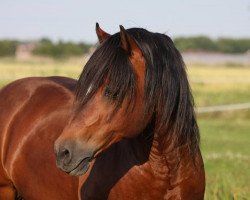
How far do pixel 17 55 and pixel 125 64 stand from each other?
78.4m

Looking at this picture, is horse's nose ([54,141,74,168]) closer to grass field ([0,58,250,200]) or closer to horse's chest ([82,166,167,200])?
horse's chest ([82,166,167,200])

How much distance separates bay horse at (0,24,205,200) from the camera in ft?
10.8

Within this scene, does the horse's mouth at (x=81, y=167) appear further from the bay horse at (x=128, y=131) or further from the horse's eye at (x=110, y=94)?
the horse's eye at (x=110, y=94)

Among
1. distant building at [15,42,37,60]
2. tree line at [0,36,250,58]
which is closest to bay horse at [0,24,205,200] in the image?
tree line at [0,36,250,58]

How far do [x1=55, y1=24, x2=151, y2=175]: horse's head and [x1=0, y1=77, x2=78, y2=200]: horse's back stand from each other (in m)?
0.99

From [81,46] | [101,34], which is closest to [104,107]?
[101,34]

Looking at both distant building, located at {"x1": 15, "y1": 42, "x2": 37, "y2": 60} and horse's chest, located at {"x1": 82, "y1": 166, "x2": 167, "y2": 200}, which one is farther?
distant building, located at {"x1": 15, "y1": 42, "x2": 37, "y2": 60}

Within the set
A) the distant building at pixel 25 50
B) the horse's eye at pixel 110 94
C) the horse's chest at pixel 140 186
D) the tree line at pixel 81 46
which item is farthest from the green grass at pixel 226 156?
the distant building at pixel 25 50

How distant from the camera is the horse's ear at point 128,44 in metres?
3.35

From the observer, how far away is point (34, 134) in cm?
493

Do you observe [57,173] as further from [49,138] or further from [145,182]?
[145,182]

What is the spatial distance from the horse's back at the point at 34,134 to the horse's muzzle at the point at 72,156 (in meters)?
0.95

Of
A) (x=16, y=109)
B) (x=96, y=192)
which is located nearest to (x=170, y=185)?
(x=96, y=192)

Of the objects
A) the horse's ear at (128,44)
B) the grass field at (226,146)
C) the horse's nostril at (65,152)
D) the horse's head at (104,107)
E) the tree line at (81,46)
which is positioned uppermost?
the horse's ear at (128,44)
